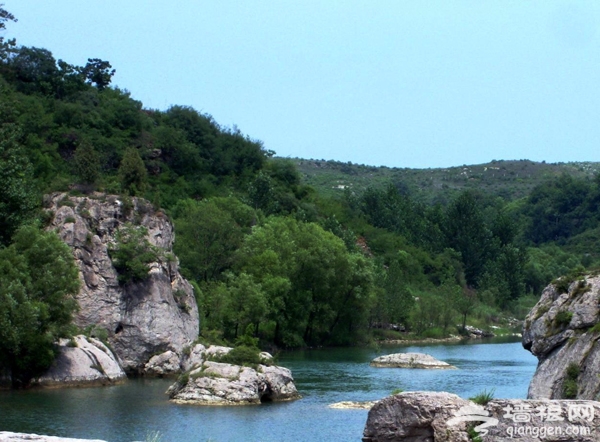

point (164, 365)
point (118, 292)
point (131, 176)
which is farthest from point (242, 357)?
point (131, 176)

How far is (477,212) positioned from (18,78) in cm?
7724

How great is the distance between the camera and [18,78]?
365ft

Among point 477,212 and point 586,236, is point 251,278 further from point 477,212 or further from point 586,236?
point 586,236

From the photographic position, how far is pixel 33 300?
169ft

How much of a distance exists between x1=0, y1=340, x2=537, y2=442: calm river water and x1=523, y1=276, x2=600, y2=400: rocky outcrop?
755 centimetres

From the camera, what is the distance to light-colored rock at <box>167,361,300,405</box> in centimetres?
4575

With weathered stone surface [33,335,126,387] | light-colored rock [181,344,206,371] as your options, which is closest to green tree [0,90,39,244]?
weathered stone surface [33,335,126,387]

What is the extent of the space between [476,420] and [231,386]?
27.5 meters

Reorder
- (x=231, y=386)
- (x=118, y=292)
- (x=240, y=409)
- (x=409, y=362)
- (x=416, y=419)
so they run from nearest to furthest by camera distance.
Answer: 1. (x=416, y=419)
2. (x=240, y=409)
3. (x=231, y=386)
4. (x=118, y=292)
5. (x=409, y=362)

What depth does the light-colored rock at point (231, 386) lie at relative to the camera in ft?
150

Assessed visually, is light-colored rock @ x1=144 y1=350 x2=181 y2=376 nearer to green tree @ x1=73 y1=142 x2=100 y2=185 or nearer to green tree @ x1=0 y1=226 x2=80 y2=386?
green tree @ x1=0 y1=226 x2=80 y2=386

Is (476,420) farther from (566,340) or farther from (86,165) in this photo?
(86,165)

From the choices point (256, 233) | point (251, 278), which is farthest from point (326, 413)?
point (256, 233)

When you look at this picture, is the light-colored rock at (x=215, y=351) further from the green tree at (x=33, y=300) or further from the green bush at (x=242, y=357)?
the green tree at (x=33, y=300)
